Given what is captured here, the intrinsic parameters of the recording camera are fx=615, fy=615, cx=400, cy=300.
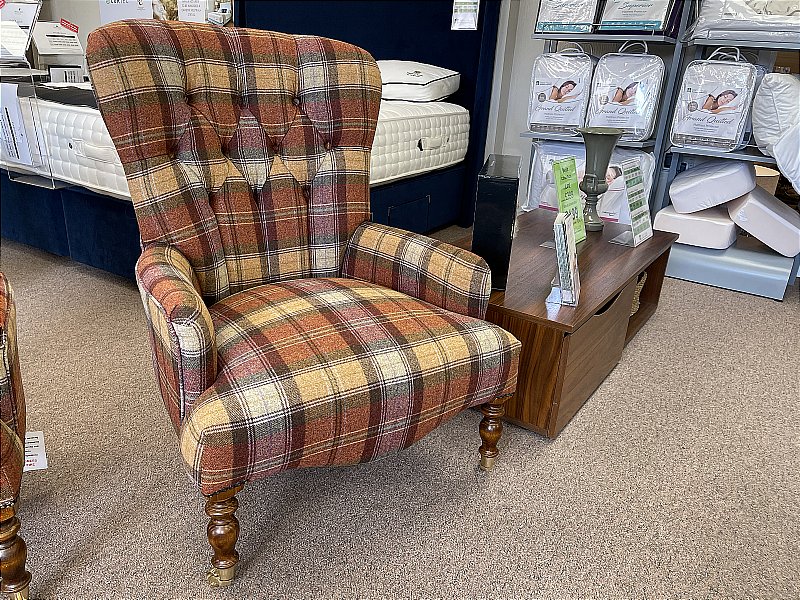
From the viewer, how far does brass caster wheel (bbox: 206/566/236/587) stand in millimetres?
1114

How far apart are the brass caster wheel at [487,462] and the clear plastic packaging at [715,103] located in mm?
2023

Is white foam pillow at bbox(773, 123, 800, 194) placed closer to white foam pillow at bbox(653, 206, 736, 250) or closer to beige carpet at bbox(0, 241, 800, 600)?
white foam pillow at bbox(653, 206, 736, 250)

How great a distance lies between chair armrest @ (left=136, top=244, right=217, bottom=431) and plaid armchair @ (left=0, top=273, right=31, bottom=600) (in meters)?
0.22

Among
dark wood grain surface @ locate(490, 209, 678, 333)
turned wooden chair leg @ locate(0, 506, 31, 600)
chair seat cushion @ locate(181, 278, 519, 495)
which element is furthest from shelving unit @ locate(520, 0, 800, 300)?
turned wooden chair leg @ locate(0, 506, 31, 600)

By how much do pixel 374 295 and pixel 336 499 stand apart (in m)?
0.47

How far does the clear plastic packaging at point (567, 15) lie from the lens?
2848 mm

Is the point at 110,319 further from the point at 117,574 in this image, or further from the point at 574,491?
the point at 574,491

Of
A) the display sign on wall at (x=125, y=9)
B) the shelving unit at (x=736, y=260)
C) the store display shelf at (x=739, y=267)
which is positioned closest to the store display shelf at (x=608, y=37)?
the shelving unit at (x=736, y=260)

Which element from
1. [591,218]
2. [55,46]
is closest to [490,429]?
[591,218]

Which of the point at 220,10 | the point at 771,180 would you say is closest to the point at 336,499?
the point at 220,10

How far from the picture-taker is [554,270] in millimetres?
1792

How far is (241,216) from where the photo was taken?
141cm

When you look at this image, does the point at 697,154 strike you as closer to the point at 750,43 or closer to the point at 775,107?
the point at 775,107

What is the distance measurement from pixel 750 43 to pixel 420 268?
2.10m
